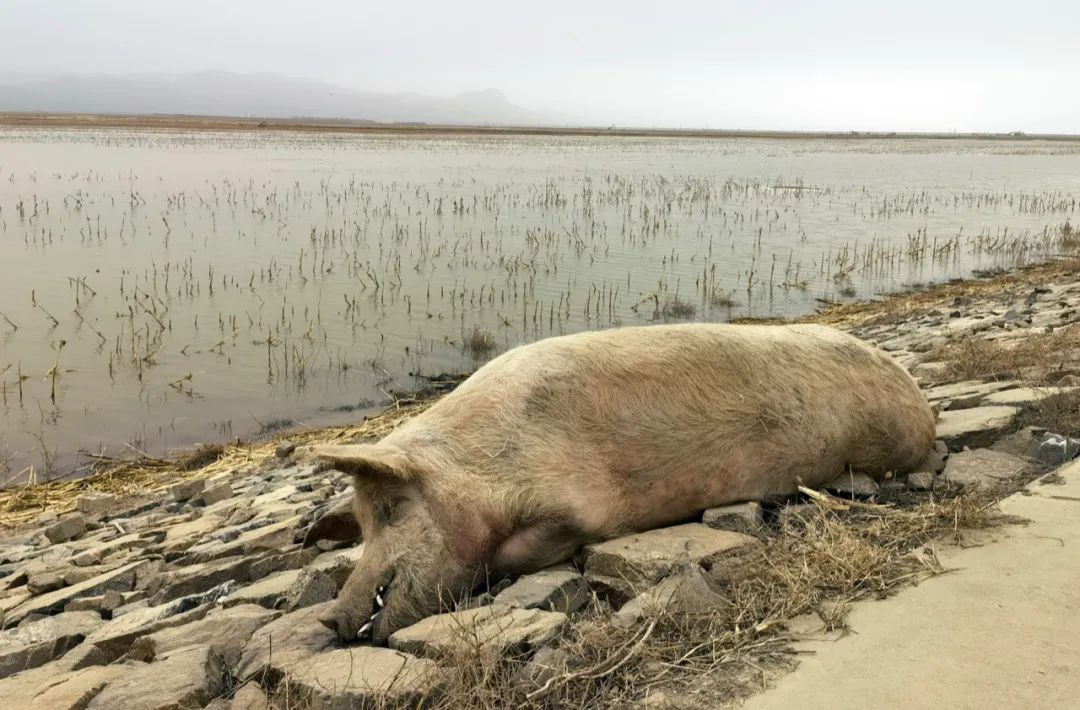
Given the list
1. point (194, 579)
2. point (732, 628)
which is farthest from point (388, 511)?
point (194, 579)

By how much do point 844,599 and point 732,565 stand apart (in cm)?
62

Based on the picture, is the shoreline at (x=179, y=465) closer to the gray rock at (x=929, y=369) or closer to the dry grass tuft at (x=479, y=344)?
the dry grass tuft at (x=479, y=344)

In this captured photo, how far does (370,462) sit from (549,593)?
1.05 meters

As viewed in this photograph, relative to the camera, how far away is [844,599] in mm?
3793

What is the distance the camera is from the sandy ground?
10.1 feet

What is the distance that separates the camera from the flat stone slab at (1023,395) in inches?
249

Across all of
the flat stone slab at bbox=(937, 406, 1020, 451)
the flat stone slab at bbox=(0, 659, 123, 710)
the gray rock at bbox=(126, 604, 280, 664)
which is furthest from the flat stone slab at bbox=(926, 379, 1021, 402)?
the flat stone slab at bbox=(0, 659, 123, 710)

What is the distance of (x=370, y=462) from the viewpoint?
423 centimetres

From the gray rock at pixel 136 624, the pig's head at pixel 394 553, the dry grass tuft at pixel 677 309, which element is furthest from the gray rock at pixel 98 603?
the dry grass tuft at pixel 677 309

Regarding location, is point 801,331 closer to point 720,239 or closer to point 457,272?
point 457,272

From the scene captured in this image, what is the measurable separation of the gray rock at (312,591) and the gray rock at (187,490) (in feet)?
14.1

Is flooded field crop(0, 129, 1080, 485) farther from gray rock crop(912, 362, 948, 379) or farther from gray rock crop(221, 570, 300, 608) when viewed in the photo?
gray rock crop(912, 362, 948, 379)

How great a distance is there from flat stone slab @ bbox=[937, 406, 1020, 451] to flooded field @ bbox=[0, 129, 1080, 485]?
24.6 ft

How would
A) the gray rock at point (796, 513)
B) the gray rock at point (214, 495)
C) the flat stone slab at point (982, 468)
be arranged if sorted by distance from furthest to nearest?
the gray rock at point (214, 495)
the flat stone slab at point (982, 468)
the gray rock at point (796, 513)
